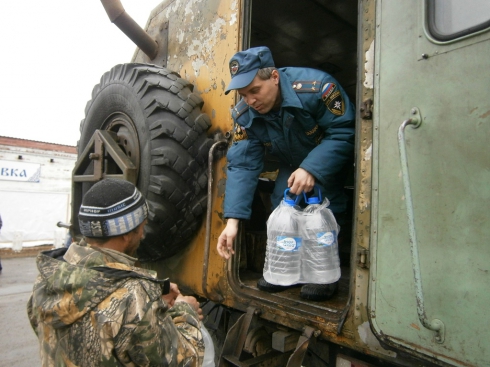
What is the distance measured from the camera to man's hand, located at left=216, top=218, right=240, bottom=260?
2.04 metres

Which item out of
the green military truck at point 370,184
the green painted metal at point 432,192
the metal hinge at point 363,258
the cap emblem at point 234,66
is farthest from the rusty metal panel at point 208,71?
the green painted metal at point 432,192

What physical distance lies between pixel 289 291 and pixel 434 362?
1030 mm

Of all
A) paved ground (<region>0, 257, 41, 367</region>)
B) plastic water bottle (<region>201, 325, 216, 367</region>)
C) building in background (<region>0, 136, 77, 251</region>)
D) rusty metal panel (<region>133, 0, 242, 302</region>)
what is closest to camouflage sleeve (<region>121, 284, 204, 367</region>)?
plastic water bottle (<region>201, 325, 216, 367</region>)

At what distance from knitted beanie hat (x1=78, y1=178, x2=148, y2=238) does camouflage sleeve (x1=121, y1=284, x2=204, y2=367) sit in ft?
1.10

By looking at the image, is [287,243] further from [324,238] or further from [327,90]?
[327,90]

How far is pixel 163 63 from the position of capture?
9.98 feet

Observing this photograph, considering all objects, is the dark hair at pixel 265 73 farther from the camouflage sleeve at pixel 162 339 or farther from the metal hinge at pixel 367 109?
the camouflage sleeve at pixel 162 339

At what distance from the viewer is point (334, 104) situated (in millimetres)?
1932

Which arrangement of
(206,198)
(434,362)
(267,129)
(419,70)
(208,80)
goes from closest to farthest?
(434,362) → (419,70) → (267,129) → (206,198) → (208,80)

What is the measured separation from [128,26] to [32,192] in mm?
11249

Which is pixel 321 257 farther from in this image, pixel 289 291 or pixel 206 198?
pixel 206 198

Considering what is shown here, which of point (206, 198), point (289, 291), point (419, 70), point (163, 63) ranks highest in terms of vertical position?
point (163, 63)

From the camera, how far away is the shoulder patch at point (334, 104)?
1.93 metres

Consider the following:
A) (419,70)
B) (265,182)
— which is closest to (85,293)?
(419,70)
